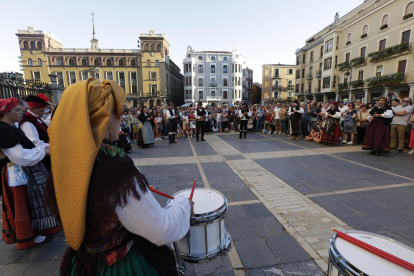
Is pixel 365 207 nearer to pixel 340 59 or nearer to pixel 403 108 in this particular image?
pixel 403 108

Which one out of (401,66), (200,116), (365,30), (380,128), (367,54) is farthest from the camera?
(365,30)

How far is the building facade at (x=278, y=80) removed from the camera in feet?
174

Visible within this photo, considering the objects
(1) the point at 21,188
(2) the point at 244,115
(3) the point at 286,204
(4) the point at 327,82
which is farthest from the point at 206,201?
(4) the point at 327,82

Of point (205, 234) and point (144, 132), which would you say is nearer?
point (205, 234)

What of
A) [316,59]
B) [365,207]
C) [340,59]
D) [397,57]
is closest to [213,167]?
[365,207]

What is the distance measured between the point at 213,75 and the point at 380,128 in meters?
44.0

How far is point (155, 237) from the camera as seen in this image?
111 centimetres

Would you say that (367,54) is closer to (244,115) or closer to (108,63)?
(244,115)

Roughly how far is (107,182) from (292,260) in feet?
7.62

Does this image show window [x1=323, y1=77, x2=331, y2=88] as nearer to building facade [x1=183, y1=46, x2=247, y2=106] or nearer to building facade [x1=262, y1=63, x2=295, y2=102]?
building facade [x1=183, y1=46, x2=247, y2=106]

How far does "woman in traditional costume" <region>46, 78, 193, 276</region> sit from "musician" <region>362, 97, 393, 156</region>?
8.13m

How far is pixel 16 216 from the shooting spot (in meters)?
2.72

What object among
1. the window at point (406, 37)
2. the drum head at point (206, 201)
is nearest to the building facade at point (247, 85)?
the window at point (406, 37)

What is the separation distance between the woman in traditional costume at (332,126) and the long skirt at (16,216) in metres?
9.98
